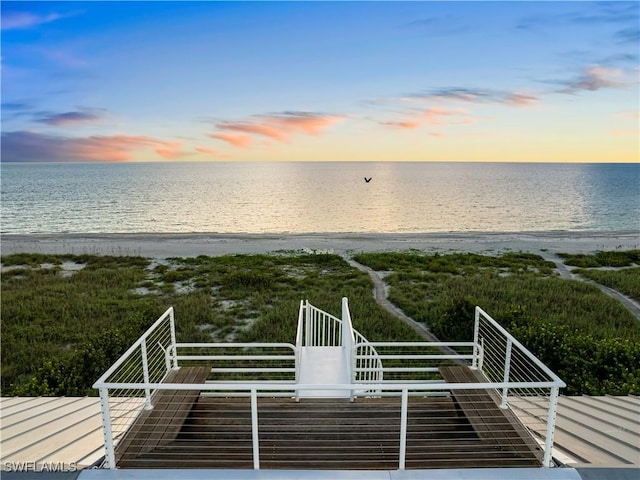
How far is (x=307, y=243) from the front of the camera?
39094 mm

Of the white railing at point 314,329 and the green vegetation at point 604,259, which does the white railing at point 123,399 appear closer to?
the white railing at point 314,329

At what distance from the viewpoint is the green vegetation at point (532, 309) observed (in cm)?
1031

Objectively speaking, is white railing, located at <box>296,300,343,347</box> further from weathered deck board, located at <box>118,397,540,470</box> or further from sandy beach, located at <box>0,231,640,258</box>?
sandy beach, located at <box>0,231,640,258</box>

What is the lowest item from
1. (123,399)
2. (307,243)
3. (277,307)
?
(307,243)

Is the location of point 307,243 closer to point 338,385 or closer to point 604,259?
point 604,259

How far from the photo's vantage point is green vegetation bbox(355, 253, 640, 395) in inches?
406

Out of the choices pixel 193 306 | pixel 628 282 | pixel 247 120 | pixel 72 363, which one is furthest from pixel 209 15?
pixel 247 120

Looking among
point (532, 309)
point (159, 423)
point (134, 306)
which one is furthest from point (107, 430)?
point (532, 309)

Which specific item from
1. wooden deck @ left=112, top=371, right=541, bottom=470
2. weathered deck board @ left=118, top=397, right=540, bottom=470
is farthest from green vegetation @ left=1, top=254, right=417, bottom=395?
weathered deck board @ left=118, top=397, right=540, bottom=470

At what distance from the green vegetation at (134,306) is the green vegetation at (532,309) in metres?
2.17

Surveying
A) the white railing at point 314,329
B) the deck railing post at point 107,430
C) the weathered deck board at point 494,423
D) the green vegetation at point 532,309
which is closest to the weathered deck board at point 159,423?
the deck railing post at point 107,430

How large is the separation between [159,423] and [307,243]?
33573mm

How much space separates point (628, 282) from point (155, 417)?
968 inches

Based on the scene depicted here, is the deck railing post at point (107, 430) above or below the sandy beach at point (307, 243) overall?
above
